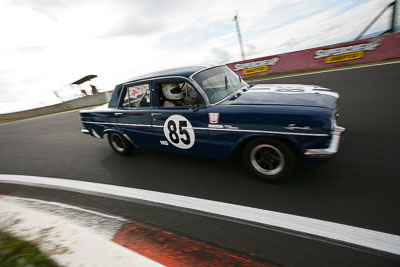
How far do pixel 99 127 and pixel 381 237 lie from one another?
14.9 feet

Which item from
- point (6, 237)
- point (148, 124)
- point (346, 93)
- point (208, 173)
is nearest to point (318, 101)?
point (208, 173)

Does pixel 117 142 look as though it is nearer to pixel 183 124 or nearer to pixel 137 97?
pixel 137 97

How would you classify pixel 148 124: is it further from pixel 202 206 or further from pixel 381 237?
pixel 381 237

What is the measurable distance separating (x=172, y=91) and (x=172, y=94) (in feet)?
0.15

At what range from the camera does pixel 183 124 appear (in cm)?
316

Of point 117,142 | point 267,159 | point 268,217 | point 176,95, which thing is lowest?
point 268,217

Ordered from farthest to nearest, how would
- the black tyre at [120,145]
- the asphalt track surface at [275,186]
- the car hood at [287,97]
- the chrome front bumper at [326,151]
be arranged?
the black tyre at [120,145]
the car hood at [287,97]
the chrome front bumper at [326,151]
the asphalt track surface at [275,186]

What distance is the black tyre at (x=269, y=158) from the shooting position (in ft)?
8.54

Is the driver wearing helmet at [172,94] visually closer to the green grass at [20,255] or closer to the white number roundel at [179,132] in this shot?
the white number roundel at [179,132]

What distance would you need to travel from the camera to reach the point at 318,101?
2.60 meters

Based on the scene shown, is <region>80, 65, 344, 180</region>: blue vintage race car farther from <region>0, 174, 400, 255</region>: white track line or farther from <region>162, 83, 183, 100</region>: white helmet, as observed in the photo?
<region>0, 174, 400, 255</region>: white track line

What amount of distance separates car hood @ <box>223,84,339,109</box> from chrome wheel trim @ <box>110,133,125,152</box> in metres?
2.51

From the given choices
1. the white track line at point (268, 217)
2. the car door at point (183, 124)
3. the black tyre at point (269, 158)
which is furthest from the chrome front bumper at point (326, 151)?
the car door at point (183, 124)

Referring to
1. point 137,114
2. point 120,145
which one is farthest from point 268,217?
point 120,145
